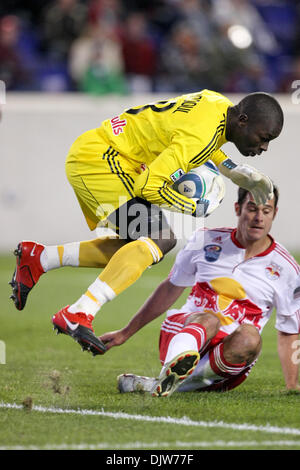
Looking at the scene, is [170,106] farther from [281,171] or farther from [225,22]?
[225,22]

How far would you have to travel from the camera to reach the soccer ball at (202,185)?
5605 mm

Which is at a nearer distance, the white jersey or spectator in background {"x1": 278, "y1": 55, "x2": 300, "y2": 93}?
the white jersey

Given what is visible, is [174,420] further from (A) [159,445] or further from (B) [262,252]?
(B) [262,252]

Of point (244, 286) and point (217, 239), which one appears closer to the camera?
point (244, 286)

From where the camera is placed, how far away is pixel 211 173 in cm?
574

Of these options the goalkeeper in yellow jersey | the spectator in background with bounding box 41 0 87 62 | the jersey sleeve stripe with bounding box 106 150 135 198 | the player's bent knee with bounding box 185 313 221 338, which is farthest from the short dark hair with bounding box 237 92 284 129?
the spectator in background with bounding box 41 0 87 62

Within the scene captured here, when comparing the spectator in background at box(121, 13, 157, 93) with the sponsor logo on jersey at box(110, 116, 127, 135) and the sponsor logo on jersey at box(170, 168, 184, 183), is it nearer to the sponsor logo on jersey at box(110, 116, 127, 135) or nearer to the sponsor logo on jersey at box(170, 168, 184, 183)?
the sponsor logo on jersey at box(110, 116, 127, 135)

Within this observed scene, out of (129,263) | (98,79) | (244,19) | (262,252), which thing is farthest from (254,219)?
(244,19)

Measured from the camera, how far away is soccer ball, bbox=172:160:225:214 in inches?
221

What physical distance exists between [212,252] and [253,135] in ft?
2.63

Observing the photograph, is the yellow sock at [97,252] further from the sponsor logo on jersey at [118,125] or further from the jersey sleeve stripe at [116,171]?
the sponsor logo on jersey at [118,125]

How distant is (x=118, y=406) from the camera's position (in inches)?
192

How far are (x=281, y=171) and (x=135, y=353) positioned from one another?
7661 mm
